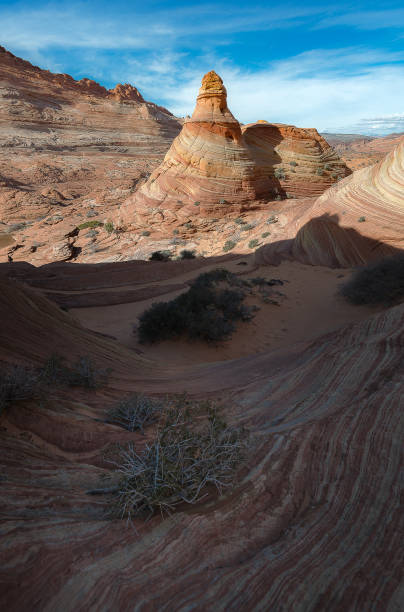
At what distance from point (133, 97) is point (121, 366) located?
64793 millimetres

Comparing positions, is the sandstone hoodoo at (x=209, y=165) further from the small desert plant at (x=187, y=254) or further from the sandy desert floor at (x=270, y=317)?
the sandy desert floor at (x=270, y=317)

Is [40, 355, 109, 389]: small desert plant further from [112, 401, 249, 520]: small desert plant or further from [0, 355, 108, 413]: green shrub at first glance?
[112, 401, 249, 520]: small desert plant

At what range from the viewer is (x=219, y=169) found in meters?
16.8

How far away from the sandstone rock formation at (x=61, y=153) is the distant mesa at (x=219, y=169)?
3.81 metres

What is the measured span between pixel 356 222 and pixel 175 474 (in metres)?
10.1

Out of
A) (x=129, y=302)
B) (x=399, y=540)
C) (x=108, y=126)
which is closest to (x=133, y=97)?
(x=108, y=126)

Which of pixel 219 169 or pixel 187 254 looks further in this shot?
pixel 219 169

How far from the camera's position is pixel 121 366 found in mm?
4277

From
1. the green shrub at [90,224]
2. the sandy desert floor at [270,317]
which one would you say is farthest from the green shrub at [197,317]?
the green shrub at [90,224]

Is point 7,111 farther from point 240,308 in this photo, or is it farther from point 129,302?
point 240,308

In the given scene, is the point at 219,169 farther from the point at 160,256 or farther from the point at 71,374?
the point at 71,374

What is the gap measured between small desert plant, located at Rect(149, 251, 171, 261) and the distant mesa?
2.83 metres

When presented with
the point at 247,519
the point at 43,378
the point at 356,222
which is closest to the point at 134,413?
the point at 43,378

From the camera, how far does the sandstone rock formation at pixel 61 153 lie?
67.7ft
